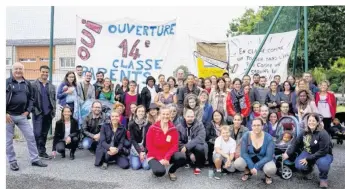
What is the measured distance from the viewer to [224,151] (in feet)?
17.9

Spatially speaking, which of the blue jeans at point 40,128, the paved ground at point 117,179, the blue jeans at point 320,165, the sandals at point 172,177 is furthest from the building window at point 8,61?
the blue jeans at point 320,165

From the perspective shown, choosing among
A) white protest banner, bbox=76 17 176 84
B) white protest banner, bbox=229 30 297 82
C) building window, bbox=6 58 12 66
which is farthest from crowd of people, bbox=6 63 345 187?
white protest banner, bbox=229 30 297 82

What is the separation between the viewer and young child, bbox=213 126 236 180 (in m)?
5.36

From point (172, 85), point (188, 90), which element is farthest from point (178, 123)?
point (172, 85)

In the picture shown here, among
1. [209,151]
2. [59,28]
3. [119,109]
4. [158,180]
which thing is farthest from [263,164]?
[59,28]

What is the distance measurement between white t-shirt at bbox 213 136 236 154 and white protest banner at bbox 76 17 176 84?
2.46 m

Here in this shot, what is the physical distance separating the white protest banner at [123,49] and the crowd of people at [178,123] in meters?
0.34

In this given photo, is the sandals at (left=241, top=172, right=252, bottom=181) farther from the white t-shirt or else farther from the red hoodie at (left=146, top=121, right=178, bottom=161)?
the red hoodie at (left=146, top=121, right=178, bottom=161)

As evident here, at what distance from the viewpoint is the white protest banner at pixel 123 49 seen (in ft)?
24.1

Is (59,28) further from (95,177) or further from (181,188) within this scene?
(181,188)

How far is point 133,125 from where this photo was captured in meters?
5.97

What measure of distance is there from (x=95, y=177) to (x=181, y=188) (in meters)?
1.24

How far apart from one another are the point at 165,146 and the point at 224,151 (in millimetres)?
848

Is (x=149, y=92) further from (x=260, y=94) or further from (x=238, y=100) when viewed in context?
(x=260, y=94)
